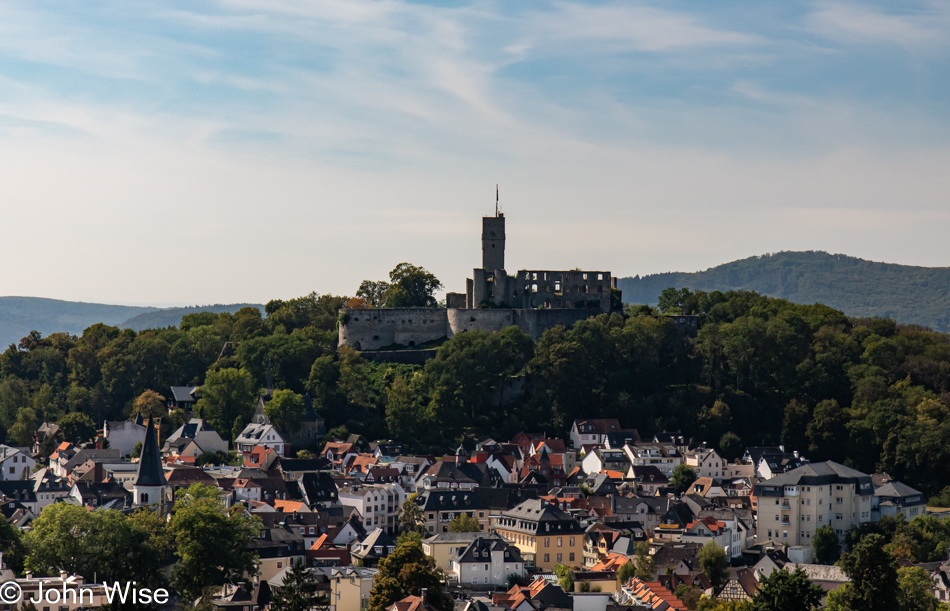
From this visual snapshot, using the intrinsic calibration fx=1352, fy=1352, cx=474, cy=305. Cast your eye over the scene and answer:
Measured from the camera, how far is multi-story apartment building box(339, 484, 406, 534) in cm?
7306

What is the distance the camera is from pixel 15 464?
87.4 meters

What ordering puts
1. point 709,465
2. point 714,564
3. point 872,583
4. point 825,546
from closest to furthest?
point 872,583 → point 714,564 → point 825,546 → point 709,465

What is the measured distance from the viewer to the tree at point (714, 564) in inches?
2502

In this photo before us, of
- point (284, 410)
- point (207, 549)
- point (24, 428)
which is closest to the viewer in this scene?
point (207, 549)

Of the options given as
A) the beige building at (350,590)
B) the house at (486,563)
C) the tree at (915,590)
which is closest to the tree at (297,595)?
the beige building at (350,590)

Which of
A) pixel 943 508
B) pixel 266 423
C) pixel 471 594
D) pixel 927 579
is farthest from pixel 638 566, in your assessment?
pixel 266 423

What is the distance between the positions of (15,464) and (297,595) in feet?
142

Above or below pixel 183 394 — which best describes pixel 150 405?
below

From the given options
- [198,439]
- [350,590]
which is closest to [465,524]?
[350,590]

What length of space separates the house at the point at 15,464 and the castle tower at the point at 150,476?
1940 cm

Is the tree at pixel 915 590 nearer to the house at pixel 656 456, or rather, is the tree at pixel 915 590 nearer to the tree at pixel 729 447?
the house at pixel 656 456

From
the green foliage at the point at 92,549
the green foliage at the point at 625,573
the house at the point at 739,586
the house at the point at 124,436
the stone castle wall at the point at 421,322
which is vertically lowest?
the house at the point at 739,586

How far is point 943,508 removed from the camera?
264ft

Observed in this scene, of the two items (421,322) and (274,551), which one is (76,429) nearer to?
(421,322)
